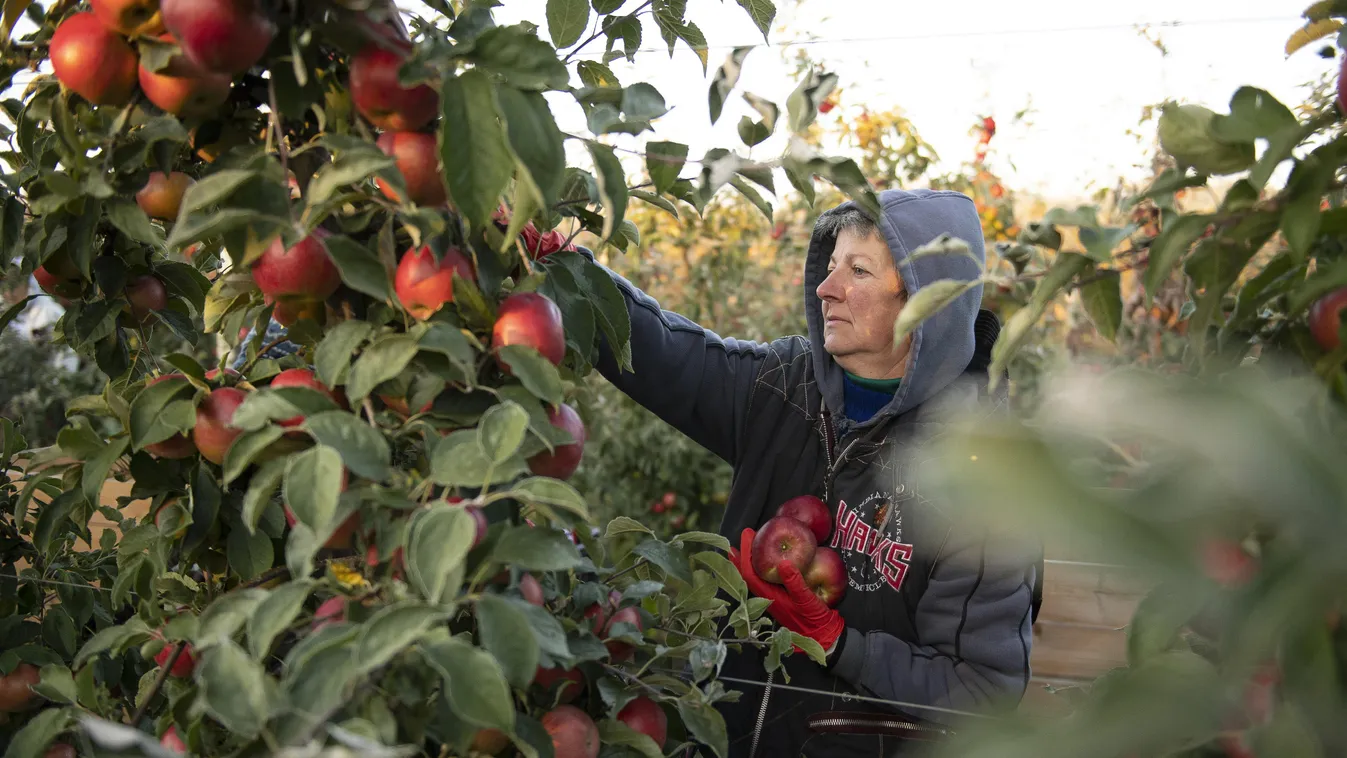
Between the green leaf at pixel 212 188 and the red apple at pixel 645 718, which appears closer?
the green leaf at pixel 212 188

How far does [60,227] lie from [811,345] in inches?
46.9

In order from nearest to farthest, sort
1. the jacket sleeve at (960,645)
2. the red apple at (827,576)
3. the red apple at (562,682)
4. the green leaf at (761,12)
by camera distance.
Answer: the red apple at (562,682), the green leaf at (761,12), the jacket sleeve at (960,645), the red apple at (827,576)

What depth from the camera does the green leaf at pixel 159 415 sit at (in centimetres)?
71

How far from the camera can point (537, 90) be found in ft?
2.06

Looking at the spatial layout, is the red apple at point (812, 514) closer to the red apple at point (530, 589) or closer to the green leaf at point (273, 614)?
the red apple at point (530, 589)

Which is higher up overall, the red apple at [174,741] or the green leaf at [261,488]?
→ the green leaf at [261,488]

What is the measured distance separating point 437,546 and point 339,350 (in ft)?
0.56

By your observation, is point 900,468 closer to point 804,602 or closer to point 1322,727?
point 804,602

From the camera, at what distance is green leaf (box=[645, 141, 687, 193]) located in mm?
726

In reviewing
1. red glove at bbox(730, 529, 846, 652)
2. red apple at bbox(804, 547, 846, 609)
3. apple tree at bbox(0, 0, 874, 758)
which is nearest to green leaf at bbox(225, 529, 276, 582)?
apple tree at bbox(0, 0, 874, 758)

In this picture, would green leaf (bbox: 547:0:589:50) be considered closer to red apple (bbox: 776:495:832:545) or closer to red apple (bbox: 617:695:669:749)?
red apple (bbox: 617:695:669:749)

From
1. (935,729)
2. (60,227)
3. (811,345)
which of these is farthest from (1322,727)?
(811,345)

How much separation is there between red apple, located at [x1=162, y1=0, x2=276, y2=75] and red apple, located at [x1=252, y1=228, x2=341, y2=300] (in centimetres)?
11

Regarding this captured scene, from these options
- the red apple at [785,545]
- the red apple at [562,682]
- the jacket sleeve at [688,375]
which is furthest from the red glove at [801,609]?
the red apple at [562,682]
